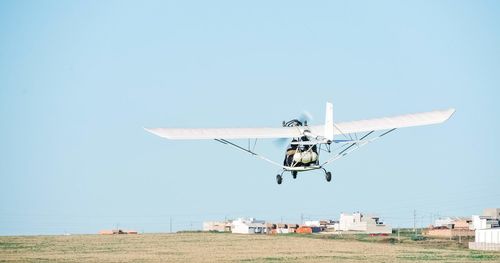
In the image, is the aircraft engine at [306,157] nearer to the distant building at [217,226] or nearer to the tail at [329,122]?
the tail at [329,122]

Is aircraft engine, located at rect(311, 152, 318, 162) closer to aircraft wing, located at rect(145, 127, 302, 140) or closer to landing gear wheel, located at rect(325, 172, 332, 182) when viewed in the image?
landing gear wheel, located at rect(325, 172, 332, 182)

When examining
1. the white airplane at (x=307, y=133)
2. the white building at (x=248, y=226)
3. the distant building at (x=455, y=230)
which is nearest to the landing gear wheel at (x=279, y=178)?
the white airplane at (x=307, y=133)

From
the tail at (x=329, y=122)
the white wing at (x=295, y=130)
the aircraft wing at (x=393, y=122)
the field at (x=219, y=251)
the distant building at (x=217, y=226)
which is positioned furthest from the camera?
the distant building at (x=217, y=226)

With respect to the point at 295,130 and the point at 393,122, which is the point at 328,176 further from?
the point at 393,122

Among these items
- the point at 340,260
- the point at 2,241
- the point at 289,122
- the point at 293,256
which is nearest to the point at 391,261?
the point at 340,260

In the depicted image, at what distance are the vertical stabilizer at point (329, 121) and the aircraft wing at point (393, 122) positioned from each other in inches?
172

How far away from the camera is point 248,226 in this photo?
163 meters

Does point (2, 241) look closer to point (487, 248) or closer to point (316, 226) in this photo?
point (487, 248)

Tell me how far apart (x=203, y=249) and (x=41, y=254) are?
16.5 m

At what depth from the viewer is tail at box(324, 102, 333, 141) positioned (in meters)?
53.4

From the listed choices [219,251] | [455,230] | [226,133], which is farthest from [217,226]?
[226,133]

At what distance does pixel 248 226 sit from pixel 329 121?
11006 cm

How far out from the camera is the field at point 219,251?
73.5 m

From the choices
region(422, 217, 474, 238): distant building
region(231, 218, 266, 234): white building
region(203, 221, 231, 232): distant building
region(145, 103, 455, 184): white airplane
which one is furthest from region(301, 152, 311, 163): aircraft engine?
region(203, 221, 231, 232): distant building
